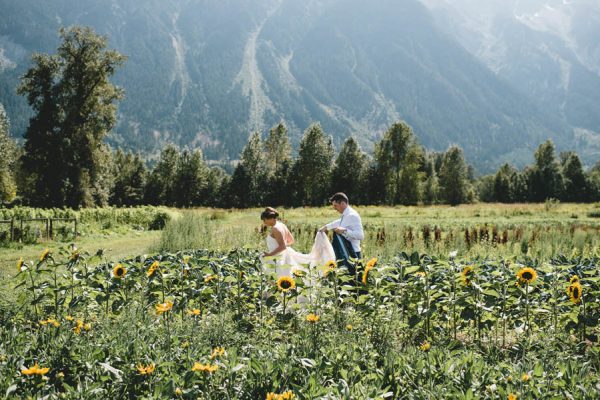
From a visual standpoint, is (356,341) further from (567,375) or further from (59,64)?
(59,64)

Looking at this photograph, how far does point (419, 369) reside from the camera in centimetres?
318

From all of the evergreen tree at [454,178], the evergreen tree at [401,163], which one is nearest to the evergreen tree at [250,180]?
the evergreen tree at [401,163]

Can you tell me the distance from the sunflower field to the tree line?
2757 centimetres

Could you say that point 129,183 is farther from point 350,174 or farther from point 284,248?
point 284,248

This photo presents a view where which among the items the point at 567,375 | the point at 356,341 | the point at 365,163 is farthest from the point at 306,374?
the point at 365,163

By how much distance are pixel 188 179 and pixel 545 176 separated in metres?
52.3

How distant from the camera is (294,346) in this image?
3680 mm

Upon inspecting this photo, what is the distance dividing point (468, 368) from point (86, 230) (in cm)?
2005

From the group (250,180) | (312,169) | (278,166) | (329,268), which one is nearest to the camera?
A: (329,268)

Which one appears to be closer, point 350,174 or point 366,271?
point 366,271

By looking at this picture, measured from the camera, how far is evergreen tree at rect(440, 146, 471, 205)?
69.4 m

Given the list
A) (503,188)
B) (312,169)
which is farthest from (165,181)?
(503,188)

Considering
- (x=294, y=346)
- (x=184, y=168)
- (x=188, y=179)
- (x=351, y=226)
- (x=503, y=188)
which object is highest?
(x=184, y=168)

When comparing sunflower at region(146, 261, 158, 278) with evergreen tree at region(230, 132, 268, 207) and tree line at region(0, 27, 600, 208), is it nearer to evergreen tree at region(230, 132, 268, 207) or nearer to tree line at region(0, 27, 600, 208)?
tree line at region(0, 27, 600, 208)
